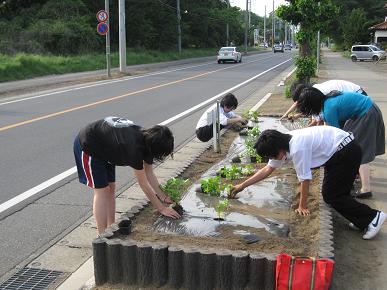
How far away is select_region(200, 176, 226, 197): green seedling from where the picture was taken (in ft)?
17.5

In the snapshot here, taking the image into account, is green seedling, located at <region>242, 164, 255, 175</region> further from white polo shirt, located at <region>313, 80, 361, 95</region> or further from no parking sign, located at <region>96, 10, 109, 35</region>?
no parking sign, located at <region>96, 10, 109, 35</region>

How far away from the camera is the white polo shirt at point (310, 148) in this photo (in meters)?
4.22

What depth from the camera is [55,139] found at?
29.6 feet

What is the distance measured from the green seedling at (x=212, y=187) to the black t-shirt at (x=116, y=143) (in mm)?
1390

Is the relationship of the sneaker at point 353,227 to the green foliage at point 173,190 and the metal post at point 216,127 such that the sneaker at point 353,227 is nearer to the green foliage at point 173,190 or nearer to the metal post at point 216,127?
the green foliage at point 173,190

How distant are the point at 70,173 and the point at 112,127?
9.97 feet

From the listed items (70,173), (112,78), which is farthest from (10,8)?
(70,173)

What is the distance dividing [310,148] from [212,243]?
116cm

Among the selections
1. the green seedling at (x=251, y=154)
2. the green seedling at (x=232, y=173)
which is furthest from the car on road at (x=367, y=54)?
the green seedling at (x=232, y=173)

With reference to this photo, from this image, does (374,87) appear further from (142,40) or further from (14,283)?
(142,40)

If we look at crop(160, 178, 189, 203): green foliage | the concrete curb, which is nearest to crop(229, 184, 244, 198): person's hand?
crop(160, 178, 189, 203): green foliage

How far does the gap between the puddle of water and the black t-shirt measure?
780 millimetres

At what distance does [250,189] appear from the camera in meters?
5.82

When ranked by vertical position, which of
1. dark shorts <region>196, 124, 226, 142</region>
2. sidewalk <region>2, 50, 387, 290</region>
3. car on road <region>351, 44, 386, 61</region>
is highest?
car on road <region>351, 44, 386, 61</region>
